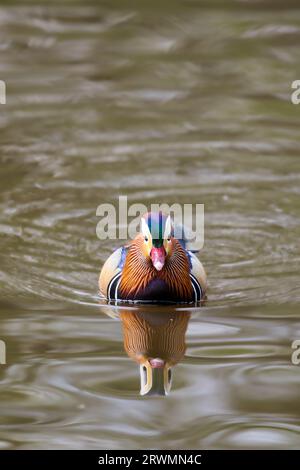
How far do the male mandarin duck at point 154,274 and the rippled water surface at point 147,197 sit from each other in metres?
0.22

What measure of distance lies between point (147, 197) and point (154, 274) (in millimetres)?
2470

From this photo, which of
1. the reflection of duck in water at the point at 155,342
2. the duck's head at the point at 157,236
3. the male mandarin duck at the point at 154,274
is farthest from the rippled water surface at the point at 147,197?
the duck's head at the point at 157,236

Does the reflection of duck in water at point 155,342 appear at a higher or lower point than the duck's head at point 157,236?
lower

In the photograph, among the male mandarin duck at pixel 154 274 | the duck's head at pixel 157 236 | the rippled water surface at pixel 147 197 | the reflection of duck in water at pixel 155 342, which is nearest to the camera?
the rippled water surface at pixel 147 197

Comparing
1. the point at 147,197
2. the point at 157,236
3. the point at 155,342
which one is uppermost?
the point at 147,197

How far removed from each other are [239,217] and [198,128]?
87.5 inches

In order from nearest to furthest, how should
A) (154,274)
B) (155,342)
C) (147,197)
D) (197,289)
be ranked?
(155,342) → (154,274) → (197,289) → (147,197)

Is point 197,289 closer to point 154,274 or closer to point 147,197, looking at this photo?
point 154,274

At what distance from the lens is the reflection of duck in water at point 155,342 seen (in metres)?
7.41

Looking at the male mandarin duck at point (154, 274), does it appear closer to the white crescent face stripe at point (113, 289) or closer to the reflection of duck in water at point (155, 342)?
the white crescent face stripe at point (113, 289)

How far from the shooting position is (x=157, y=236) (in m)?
8.73

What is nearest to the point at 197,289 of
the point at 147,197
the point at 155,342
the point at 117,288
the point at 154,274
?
the point at 154,274

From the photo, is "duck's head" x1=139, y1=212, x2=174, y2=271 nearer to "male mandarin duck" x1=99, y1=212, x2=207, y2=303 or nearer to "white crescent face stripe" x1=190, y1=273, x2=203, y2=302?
"male mandarin duck" x1=99, y1=212, x2=207, y2=303

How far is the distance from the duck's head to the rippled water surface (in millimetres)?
582
